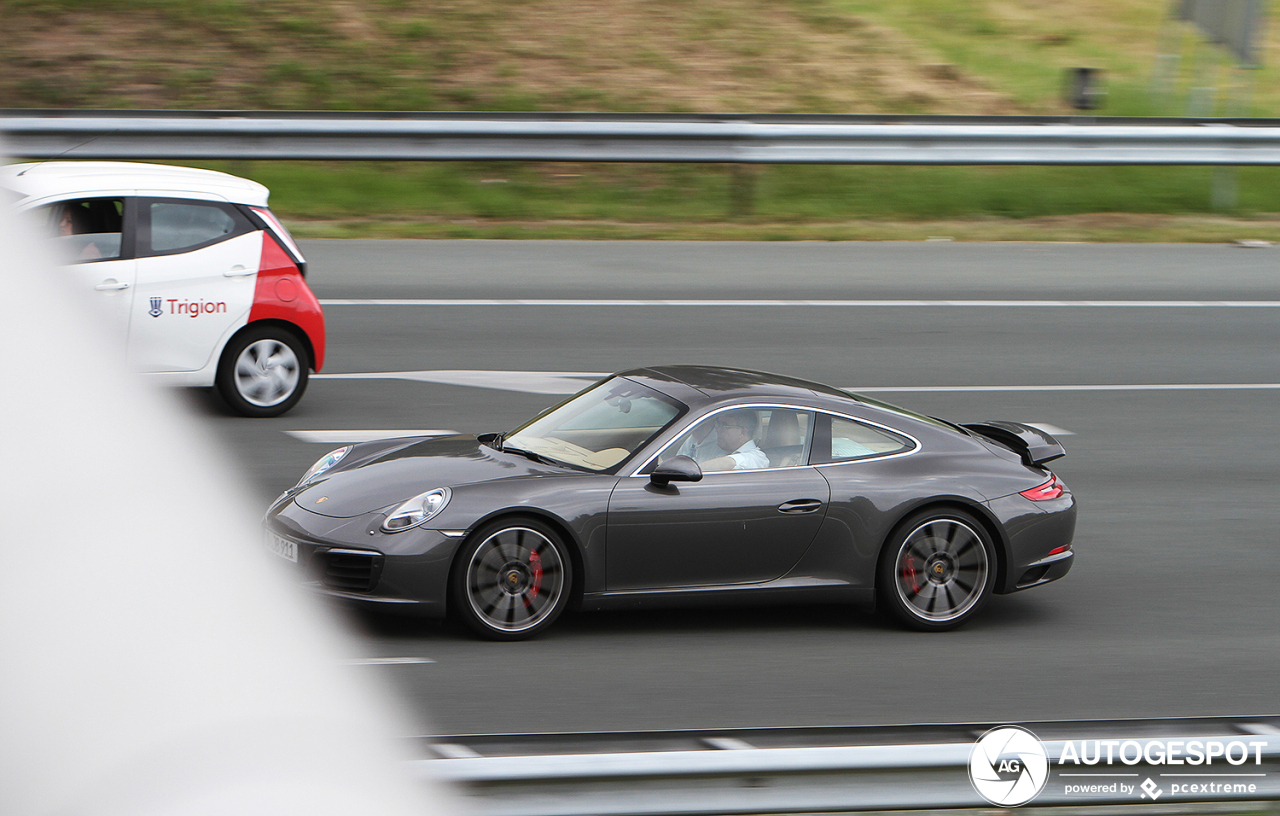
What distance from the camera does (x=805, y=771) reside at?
411cm

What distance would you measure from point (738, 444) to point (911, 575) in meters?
1.07

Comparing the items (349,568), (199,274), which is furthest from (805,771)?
(199,274)

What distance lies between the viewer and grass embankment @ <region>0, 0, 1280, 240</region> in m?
17.6

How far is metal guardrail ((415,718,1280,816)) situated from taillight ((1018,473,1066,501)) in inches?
117

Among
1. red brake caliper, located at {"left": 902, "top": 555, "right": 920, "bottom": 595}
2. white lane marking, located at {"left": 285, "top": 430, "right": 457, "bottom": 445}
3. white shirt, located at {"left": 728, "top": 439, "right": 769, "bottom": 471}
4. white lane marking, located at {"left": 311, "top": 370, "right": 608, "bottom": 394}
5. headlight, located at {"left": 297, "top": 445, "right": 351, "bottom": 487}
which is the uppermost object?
white shirt, located at {"left": 728, "top": 439, "right": 769, "bottom": 471}

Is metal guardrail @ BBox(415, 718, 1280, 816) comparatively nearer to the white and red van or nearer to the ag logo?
the ag logo

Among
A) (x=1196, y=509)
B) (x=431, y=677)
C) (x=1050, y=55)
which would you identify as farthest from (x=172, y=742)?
(x=1050, y=55)

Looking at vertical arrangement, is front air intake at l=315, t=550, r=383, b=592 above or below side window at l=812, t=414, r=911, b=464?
below

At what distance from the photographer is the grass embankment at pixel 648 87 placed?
693 inches

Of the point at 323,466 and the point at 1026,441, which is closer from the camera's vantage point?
the point at 323,466

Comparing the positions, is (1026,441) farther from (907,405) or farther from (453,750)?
(453,750)

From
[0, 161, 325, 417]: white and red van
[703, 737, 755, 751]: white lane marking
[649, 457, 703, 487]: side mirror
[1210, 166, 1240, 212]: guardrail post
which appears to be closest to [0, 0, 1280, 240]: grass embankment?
[1210, 166, 1240, 212]: guardrail post

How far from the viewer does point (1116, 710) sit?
6250 millimetres

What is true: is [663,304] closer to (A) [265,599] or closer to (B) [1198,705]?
(B) [1198,705]
